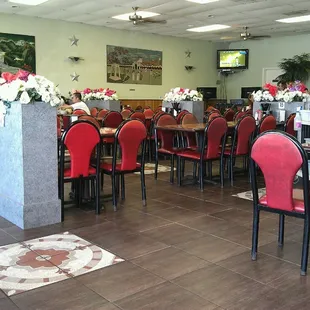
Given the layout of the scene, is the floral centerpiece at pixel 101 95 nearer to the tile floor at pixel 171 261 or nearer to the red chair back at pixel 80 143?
the tile floor at pixel 171 261

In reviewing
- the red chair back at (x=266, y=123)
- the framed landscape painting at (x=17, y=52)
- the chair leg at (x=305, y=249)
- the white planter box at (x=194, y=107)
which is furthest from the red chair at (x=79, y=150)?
the framed landscape painting at (x=17, y=52)

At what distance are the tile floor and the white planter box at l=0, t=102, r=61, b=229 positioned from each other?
0.49ft

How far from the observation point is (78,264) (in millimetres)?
3064

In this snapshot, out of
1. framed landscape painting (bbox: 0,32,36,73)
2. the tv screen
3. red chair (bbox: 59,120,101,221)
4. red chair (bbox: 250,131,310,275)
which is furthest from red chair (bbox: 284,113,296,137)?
the tv screen

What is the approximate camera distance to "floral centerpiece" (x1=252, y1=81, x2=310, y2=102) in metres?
7.53

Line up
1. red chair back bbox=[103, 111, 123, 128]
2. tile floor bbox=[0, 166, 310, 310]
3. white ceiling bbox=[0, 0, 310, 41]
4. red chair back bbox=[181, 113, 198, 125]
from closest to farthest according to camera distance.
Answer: tile floor bbox=[0, 166, 310, 310], red chair back bbox=[181, 113, 198, 125], red chair back bbox=[103, 111, 123, 128], white ceiling bbox=[0, 0, 310, 41]

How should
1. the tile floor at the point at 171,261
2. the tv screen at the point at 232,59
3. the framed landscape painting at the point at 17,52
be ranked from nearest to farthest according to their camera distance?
1. the tile floor at the point at 171,261
2. the framed landscape painting at the point at 17,52
3. the tv screen at the point at 232,59

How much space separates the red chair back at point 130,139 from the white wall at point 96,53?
8.02 meters

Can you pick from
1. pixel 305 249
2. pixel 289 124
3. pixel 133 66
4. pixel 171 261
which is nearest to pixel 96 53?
pixel 133 66

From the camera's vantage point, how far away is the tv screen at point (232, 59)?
52.0ft

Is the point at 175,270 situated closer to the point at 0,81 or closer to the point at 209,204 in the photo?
the point at 209,204

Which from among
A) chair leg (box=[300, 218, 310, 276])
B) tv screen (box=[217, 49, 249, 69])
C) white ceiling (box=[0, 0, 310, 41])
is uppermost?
white ceiling (box=[0, 0, 310, 41])

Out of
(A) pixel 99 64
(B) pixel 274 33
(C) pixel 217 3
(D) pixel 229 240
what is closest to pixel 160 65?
(A) pixel 99 64

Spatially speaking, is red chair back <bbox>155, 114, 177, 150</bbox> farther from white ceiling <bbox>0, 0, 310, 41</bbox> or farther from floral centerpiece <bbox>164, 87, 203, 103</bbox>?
white ceiling <bbox>0, 0, 310, 41</bbox>
